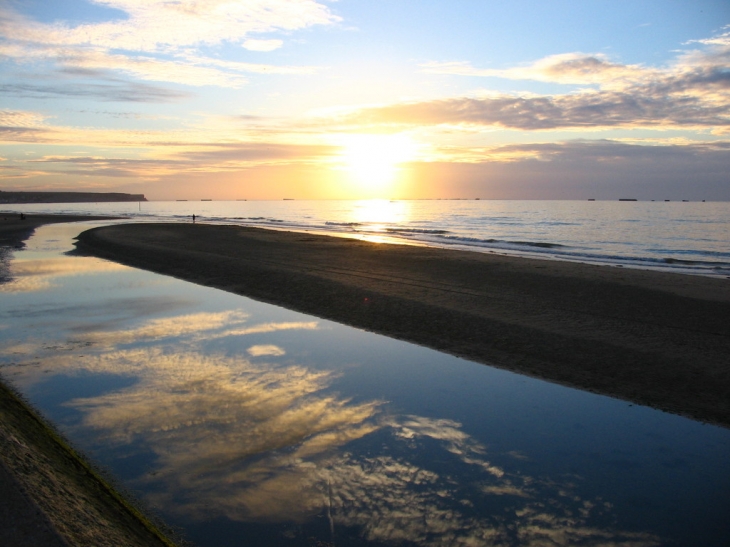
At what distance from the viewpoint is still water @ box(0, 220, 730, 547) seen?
496 centimetres

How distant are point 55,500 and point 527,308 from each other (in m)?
12.7

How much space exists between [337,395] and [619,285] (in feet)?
45.7

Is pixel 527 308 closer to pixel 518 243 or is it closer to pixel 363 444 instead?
pixel 363 444

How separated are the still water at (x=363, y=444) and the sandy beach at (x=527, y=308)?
1.06 meters

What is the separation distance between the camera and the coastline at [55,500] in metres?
3.71

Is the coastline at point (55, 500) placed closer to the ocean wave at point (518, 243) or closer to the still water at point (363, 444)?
the still water at point (363, 444)

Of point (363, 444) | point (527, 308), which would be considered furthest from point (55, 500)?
point (527, 308)

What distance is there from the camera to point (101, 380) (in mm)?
8758

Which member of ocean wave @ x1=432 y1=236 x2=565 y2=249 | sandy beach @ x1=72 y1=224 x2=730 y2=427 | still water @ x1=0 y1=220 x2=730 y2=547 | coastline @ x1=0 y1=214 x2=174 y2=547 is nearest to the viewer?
coastline @ x1=0 y1=214 x2=174 y2=547

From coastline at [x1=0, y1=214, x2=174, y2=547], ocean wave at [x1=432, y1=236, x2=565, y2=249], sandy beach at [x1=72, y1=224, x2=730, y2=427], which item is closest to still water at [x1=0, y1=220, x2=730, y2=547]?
coastline at [x1=0, y1=214, x2=174, y2=547]

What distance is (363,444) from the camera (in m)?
6.56

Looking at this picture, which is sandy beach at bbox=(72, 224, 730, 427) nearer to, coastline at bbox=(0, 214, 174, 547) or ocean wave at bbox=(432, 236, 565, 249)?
coastline at bbox=(0, 214, 174, 547)

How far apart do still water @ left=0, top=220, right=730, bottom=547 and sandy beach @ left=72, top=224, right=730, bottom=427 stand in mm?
1063

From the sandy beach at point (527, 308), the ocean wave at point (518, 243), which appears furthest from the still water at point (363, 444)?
the ocean wave at point (518, 243)
